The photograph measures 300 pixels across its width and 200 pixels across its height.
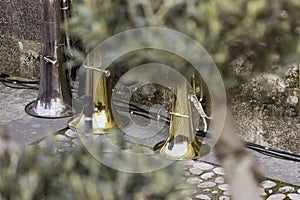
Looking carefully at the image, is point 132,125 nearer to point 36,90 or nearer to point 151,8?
point 36,90

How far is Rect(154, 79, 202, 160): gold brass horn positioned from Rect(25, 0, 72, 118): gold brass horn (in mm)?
403

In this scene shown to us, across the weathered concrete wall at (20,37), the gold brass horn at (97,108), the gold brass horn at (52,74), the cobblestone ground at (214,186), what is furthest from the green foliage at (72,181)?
the weathered concrete wall at (20,37)

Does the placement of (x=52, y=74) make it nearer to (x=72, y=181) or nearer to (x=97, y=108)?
(x=97, y=108)

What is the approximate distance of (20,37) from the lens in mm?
2088

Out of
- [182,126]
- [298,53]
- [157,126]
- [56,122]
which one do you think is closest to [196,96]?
[182,126]

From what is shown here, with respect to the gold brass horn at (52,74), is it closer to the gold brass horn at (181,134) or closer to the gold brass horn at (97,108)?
the gold brass horn at (97,108)

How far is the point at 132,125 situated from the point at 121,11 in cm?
126

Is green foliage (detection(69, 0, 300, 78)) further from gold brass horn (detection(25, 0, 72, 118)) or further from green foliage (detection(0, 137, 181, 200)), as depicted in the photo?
gold brass horn (detection(25, 0, 72, 118))

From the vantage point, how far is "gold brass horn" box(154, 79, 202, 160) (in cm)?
149

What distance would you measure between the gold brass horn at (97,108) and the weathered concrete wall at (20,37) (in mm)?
436

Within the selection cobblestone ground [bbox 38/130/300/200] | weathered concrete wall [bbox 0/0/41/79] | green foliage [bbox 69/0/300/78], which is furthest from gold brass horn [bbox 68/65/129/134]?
green foliage [bbox 69/0/300/78]

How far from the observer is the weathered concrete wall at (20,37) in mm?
2039

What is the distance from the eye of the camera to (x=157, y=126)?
1727 mm

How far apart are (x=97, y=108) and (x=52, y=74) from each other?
21 centimetres
